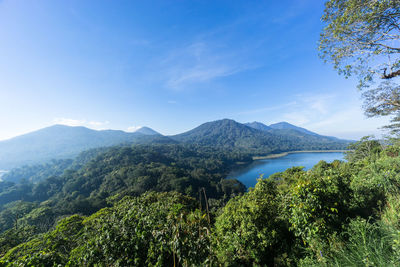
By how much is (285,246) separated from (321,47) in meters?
9.05

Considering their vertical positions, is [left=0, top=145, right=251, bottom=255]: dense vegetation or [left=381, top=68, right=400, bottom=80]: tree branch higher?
[left=381, top=68, right=400, bottom=80]: tree branch

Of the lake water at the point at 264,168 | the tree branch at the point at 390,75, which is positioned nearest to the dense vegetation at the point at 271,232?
the tree branch at the point at 390,75

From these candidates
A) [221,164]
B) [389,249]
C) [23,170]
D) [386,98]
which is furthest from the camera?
[23,170]

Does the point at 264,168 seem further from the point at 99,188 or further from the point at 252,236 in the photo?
the point at 252,236

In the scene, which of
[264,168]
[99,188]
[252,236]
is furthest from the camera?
[264,168]

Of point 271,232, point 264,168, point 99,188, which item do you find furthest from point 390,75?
point 264,168

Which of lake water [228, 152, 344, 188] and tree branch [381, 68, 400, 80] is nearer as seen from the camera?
tree branch [381, 68, 400, 80]

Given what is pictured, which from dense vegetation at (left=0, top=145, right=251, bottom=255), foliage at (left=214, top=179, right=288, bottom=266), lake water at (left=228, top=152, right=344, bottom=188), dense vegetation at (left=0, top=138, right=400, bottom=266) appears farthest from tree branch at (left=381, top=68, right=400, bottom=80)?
lake water at (left=228, top=152, right=344, bottom=188)

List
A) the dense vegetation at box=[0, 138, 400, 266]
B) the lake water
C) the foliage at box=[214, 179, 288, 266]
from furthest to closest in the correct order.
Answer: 1. the lake water
2. the foliage at box=[214, 179, 288, 266]
3. the dense vegetation at box=[0, 138, 400, 266]

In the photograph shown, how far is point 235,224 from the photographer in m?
3.99

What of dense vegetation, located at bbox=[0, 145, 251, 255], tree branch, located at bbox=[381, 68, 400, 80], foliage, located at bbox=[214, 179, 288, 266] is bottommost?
dense vegetation, located at bbox=[0, 145, 251, 255]

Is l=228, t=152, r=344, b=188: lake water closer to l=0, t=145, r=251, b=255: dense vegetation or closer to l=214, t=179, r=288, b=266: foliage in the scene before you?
l=0, t=145, r=251, b=255: dense vegetation

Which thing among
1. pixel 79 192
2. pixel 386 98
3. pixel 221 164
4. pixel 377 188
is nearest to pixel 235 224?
pixel 377 188

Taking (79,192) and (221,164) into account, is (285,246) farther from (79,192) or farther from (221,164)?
(221,164)
